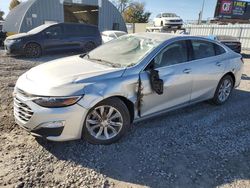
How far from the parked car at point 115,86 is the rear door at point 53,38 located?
8462mm

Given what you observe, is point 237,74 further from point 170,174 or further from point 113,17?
point 113,17

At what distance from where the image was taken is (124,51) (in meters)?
4.57

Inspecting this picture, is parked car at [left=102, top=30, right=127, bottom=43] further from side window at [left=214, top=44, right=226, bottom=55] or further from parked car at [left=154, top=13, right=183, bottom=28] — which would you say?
parked car at [left=154, top=13, right=183, bottom=28]

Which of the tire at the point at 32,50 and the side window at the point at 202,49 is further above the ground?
the side window at the point at 202,49

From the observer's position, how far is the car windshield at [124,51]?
4.21 metres

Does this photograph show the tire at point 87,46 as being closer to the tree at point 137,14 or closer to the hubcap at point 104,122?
the hubcap at point 104,122

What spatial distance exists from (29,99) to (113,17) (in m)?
23.8

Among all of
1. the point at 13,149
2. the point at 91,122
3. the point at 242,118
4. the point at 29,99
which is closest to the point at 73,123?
the point at 91,122

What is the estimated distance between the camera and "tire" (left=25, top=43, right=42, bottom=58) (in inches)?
483

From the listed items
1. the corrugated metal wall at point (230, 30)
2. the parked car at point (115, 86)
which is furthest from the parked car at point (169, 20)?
the parked car at point (115, 86)

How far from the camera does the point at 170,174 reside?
129 inches

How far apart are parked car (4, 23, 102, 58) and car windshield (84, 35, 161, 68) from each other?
8303mm

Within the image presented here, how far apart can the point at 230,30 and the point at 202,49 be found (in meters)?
18.8

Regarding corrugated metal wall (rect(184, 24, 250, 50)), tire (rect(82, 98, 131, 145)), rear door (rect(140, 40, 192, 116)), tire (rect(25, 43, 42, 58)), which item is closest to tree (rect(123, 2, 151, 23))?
corrugated metal wall (rect(184, 24, 250, 50))
